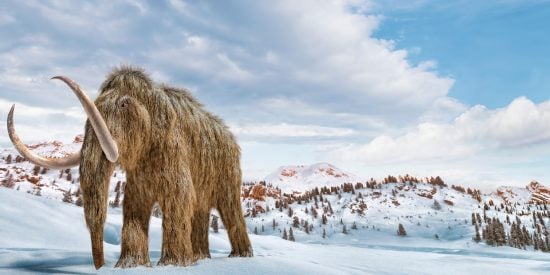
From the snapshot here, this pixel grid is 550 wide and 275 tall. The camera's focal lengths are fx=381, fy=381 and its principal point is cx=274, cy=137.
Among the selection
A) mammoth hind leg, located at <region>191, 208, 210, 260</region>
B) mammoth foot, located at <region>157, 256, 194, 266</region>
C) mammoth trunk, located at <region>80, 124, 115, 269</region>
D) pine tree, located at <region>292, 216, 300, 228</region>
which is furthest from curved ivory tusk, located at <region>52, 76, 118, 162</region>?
pine tree, located at <region>292, 216, 300, 228</region>

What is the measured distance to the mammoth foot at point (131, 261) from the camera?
15.9 ft

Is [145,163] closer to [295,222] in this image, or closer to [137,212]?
[137,212]

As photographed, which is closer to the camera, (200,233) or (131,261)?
(131,261)

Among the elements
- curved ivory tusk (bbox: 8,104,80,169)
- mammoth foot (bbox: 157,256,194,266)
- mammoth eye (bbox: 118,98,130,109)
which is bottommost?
mammoth foot (bbox: 157,256,194,266)

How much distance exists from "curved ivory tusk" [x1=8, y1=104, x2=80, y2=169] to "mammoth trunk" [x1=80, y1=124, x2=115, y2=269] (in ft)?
0.80

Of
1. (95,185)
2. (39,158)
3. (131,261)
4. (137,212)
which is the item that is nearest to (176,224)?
(137,212)

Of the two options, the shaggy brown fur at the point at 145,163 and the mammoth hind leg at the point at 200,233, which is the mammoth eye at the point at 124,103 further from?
the mammoth hind leg at the point at 200,233

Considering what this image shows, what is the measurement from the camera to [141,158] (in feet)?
17.3

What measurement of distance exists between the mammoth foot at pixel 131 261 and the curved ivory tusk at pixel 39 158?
1394 mm

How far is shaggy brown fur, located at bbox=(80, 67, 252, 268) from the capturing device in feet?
15.8

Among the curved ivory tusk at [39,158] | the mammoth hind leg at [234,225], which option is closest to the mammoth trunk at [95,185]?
the curved ivory tusk at [39,158]

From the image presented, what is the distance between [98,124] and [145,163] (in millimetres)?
970

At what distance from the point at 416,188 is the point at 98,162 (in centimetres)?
10774

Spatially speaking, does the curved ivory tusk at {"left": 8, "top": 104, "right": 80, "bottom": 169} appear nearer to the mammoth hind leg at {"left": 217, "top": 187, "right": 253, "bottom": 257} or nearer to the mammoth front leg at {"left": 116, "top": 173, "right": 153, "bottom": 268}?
the mammoth front leg at {"left": 116, "top": 173, "right": 153, "bottom": 268}
